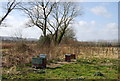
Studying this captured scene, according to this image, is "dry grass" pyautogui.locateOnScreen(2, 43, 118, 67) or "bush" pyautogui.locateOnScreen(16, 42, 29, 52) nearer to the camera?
"dry grass" pyautogui.locateOnScreen(2, 43, 118, 67)

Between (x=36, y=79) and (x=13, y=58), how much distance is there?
394 centimetres

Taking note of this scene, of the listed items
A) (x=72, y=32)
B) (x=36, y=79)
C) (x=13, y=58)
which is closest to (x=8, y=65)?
(x=13, y=58)

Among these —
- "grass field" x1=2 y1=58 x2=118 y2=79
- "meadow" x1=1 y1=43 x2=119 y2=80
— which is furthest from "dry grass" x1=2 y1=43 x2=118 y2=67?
"grass field" x1=2 y1=58 x2=118 y2=79

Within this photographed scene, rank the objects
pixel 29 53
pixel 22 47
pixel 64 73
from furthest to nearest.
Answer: pixel 22 47 < pixel 29 53 < pixel 64 73

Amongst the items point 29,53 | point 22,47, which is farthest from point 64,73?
point 22,47

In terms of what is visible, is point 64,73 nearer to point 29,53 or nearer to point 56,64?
point 56,64

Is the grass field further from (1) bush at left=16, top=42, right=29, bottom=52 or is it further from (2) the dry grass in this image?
(1) bush at left=16, top=42, right=29, bottom=52

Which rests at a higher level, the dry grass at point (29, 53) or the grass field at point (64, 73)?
the dry grass at point (29, 53)

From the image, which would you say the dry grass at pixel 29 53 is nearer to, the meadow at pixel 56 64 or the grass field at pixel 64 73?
the meadow at pixel 56 64

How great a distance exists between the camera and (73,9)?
25219mm

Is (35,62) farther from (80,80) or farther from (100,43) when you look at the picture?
(100,43)

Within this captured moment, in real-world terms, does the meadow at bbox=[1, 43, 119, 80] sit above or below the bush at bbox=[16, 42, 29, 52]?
below

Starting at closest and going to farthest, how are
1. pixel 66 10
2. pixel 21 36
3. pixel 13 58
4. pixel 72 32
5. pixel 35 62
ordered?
pixel 35 62
pixel 13 58
pixel 21 36
pixel 66 10
pixel 72 32

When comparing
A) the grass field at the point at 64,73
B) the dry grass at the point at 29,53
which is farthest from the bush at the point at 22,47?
the grass field at the point at 64,73
